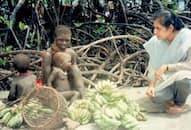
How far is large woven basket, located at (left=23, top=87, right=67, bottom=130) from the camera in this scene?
10.9ft

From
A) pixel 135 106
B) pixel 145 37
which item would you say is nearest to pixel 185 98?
pixel 135 106

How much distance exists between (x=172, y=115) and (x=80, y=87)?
75cm

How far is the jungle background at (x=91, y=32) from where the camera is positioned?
495 cm

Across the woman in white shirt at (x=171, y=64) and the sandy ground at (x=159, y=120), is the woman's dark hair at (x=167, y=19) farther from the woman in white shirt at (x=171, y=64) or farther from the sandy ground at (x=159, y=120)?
the sandy ground at (x=159, y=120)

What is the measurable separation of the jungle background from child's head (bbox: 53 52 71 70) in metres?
1.04

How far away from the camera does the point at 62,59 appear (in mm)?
3588

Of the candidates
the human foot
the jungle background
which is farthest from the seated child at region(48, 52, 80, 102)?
the jungle background

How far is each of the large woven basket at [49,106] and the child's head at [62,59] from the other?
282mm

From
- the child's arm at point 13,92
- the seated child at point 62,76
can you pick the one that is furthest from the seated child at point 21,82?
the seated child at point 62,76

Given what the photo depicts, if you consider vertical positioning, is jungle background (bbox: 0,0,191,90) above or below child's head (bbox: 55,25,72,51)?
below

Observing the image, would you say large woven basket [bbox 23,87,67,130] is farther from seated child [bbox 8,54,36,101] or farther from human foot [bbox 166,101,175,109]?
human foot [bbox 166,101,175,109]

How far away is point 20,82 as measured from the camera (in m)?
3.66

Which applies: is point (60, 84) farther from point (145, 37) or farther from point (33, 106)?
point (145, 37)

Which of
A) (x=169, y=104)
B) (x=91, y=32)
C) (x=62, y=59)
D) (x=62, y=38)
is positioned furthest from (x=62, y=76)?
(x=91, y=32)
